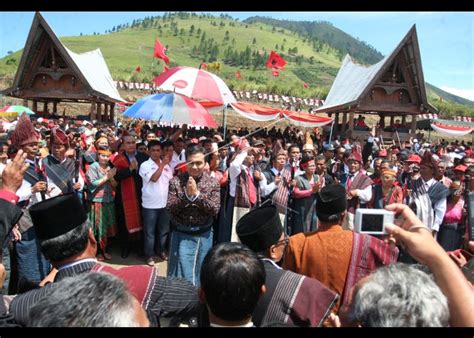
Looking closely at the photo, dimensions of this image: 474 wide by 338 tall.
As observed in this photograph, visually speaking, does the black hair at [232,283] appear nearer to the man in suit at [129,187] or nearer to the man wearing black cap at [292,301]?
the man wearing black cap at [292,301]

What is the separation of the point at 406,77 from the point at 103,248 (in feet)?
50.9

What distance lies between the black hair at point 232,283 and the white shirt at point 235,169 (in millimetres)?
3235

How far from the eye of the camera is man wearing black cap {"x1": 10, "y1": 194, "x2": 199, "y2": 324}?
1921mm

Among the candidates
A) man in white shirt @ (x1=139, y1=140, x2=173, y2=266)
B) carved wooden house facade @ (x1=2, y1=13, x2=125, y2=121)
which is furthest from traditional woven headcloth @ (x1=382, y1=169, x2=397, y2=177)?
carved wooden house facade @ (x1=2, y1=13, x2=125, y2=121)

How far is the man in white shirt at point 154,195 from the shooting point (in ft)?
16.4

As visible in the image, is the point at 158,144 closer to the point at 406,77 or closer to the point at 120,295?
the point at 120,295

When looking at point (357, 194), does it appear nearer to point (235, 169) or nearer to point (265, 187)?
point (265, 187)

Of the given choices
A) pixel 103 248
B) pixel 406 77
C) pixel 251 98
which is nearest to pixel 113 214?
pixel 103 248

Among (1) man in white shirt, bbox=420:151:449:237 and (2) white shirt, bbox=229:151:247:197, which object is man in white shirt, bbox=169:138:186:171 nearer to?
(2) white shirt, bbox=229:151:247:197

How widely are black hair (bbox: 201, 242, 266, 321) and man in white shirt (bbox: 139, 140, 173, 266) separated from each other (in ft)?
11.0

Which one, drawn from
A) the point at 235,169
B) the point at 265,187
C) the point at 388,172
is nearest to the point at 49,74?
the point at 235,169

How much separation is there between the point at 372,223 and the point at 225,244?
655mm

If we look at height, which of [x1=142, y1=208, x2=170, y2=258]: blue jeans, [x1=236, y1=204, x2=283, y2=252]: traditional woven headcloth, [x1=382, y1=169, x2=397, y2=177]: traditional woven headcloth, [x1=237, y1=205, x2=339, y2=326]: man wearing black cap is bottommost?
[x1=142, y1=208, x2=170, y2=258]: blue jeans

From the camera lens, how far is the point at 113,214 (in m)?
5.46
